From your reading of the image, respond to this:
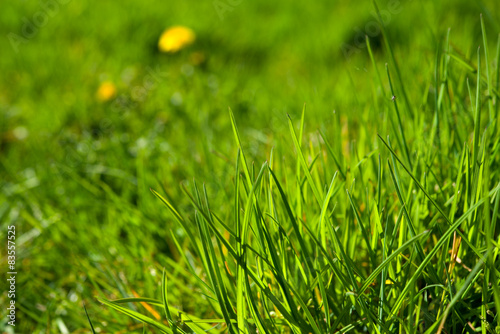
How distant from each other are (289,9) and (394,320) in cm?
272

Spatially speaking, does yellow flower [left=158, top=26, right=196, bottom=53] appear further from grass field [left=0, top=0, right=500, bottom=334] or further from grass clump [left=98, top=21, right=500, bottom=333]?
grass clump [left=98, top=21, right=500, bottom=333]

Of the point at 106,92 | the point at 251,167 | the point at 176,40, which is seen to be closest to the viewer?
the point at 251,167

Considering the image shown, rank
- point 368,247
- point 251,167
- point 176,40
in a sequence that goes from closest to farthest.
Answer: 1. point 368,247
2. point 251,167
3. point 176,40

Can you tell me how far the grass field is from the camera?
2.10 feet

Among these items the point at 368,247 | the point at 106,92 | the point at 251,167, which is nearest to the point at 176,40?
the point at 106,92

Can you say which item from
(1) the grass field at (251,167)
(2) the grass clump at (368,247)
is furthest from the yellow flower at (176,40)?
(2) the grass clump at (368,247)

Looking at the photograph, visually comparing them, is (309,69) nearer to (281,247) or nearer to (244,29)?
(244,29)

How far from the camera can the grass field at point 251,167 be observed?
0.64 metres

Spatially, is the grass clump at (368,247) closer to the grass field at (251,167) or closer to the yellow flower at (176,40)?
the grass field at (251,167)

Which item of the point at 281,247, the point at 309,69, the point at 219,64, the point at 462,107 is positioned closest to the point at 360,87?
the point at 309,69

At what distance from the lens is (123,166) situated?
1562 millimetres

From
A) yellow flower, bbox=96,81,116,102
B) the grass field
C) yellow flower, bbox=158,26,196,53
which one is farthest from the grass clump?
yellow flower, bbox=158,26,196,53

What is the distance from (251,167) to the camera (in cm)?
79

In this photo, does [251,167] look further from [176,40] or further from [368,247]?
[176,40]
